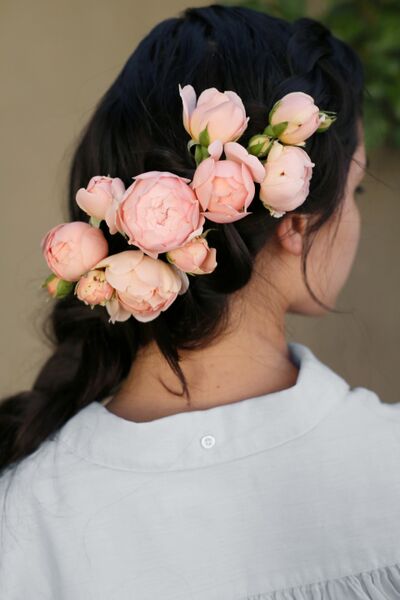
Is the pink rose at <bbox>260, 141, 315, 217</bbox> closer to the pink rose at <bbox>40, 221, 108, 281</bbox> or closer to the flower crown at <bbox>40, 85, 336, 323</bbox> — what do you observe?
the flower crown at <bbox>40, 85, 336, 323</bbox>

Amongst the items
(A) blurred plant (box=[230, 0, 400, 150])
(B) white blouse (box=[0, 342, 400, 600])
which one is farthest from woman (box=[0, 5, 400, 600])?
(A) blurred plant (box=[230, 0, 400, 150])


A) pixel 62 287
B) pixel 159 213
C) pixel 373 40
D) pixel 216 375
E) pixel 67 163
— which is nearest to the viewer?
pixel 159 213

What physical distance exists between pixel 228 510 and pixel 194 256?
34cm

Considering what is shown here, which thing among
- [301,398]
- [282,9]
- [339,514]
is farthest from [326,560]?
[282,9]

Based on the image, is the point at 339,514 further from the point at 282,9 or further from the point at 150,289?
the point at 282,9

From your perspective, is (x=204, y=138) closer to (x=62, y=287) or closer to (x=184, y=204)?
(x=184, y=204)

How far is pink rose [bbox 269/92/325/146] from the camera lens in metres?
1.03

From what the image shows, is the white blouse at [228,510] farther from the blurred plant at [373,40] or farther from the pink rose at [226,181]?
the blurred plant at [373,40]

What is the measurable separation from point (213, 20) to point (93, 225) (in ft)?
1.30

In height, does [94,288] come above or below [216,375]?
above

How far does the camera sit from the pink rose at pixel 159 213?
0.96 m

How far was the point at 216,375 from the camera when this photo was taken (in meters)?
1.21

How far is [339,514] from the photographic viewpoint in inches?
43.9

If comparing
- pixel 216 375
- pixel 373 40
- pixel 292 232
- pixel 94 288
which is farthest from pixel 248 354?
pixel 373 40
